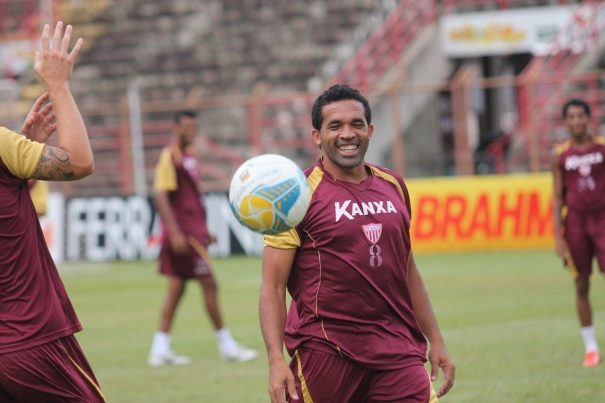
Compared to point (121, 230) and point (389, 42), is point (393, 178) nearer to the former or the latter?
point (121, 230)

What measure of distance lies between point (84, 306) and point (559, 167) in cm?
898

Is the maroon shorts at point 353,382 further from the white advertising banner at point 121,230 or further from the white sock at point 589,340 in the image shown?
the white advertising banner at point 121,230

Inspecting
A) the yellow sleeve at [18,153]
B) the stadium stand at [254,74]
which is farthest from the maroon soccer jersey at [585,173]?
the stadium stand at [254,74]

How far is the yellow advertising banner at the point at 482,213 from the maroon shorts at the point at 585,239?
11866mm

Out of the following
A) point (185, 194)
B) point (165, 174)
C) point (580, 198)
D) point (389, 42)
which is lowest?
point (580, 198)

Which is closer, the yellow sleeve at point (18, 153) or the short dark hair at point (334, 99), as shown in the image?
the yellow sleeve at point (18, 153)

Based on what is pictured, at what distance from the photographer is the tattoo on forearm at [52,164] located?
561 cm

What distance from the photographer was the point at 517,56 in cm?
3481

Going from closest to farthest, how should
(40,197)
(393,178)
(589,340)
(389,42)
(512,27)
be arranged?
1. (393,178)
2. (589,340)
3. (40,197)
4. (512,27)
5. (389,42)

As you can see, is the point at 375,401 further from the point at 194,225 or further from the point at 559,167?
the point at 194,225

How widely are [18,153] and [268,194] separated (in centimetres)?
119

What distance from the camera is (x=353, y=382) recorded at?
6066 millimetres

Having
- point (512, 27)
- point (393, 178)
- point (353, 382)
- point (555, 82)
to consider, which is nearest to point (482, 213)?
point (555, 82)

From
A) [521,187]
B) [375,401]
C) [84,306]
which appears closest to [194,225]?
[84,306]
